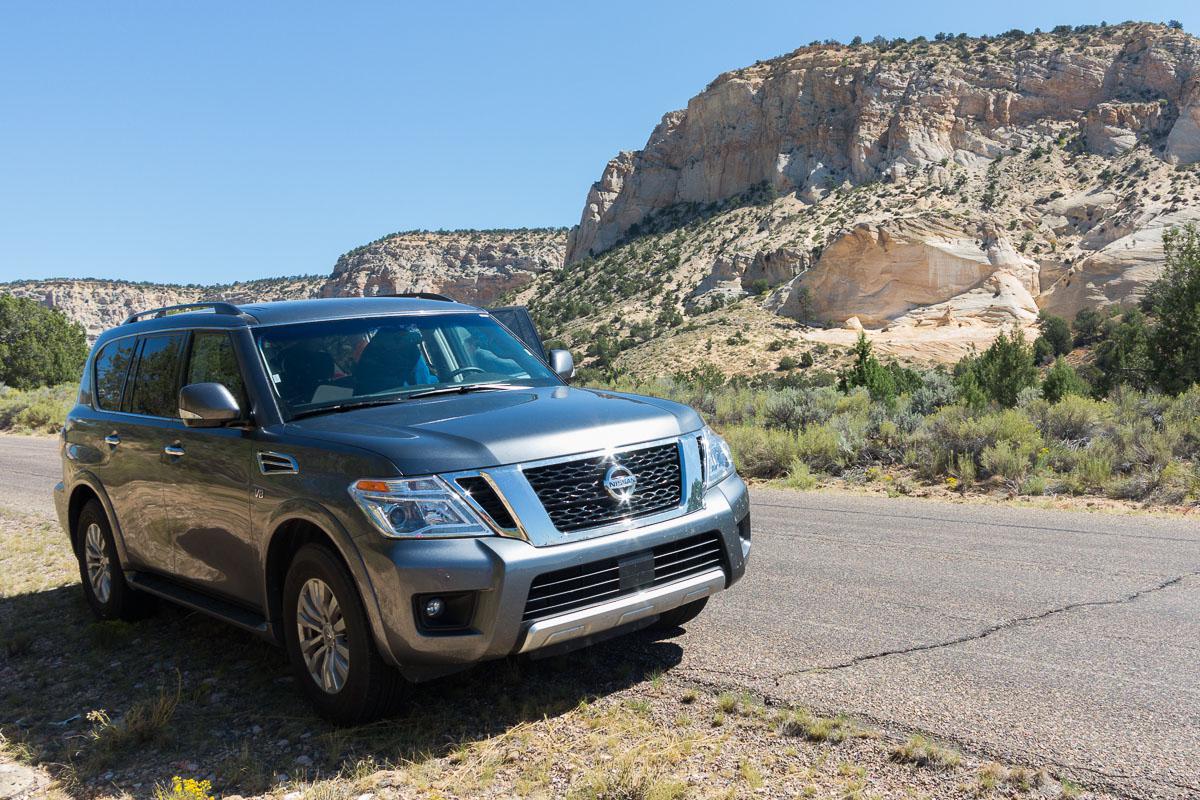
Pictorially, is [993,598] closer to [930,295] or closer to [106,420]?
[106,420]

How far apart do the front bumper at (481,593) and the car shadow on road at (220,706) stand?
0.50m

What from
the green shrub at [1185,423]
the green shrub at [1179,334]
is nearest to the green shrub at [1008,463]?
the green shrub at [1185,423]

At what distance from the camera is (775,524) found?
28.8 feet

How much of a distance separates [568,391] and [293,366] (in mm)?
1456

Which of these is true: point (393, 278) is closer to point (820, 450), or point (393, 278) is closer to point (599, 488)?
point (820, 450)

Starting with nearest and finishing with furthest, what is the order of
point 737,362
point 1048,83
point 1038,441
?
point 1038,441
point 737,362
point 1048,83

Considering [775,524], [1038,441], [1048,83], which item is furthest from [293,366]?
[1048,83]

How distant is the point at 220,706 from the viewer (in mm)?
4816

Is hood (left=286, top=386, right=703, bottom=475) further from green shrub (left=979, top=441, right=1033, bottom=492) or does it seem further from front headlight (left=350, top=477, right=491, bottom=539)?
green shrub (left=979, top=441, right=1033, bottom=492)

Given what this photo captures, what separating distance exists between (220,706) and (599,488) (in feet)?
7.83

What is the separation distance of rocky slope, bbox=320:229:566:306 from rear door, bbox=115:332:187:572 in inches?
4902

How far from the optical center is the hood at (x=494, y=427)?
3.94 meters

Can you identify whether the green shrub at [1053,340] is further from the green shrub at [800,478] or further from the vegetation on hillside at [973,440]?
the green shrub at [800,478]

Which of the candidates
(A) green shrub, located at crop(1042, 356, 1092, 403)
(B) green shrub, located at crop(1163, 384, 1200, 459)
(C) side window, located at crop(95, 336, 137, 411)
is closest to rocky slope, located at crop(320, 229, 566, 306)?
(A) green shrub, located at crop(1042, 356, 1092, 403)
